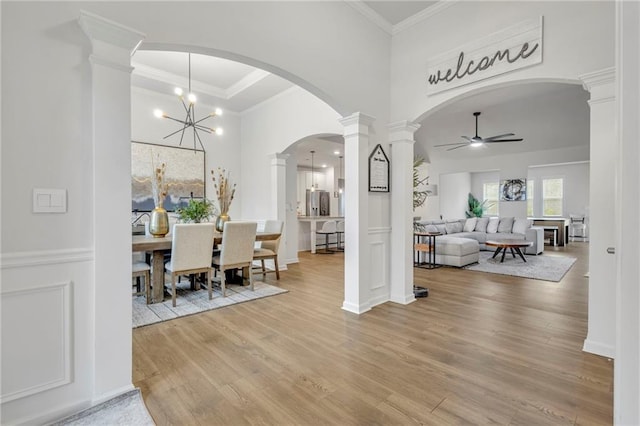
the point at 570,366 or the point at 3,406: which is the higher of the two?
the point at 3,406

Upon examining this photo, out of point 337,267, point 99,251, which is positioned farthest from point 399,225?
point 99,251

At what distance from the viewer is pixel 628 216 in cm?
64

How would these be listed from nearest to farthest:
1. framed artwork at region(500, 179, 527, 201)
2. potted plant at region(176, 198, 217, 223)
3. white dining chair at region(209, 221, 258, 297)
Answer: white dining chair at region(209, 221, 258, 297)
potted plant at region(176, 198, 217, 223)
framed artwork at region(500, 179, 527, 201)

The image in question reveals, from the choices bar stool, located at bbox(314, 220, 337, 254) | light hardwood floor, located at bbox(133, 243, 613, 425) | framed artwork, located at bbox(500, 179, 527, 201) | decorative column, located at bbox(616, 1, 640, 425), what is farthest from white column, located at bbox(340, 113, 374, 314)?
framed artwork, located at bbox(500, 179, 527, 201)

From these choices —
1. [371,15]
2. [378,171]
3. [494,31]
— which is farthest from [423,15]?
[378,171]

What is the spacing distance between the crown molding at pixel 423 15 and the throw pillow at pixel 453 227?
5455 millimetres

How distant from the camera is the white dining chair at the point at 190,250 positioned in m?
3.43

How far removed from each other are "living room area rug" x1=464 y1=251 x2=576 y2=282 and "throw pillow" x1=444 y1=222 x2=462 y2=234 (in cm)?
110

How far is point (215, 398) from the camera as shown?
5.93 feet

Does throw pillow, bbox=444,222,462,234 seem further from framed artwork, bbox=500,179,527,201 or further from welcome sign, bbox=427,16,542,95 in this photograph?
welcome sign, bbox=427,16,542,95

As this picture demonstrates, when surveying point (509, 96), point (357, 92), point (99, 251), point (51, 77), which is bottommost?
point (99, 251)

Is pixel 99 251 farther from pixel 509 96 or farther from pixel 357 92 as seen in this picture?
pixel 509 96

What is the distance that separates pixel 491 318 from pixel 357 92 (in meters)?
2.75

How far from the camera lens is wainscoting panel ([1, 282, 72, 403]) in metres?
1.46
